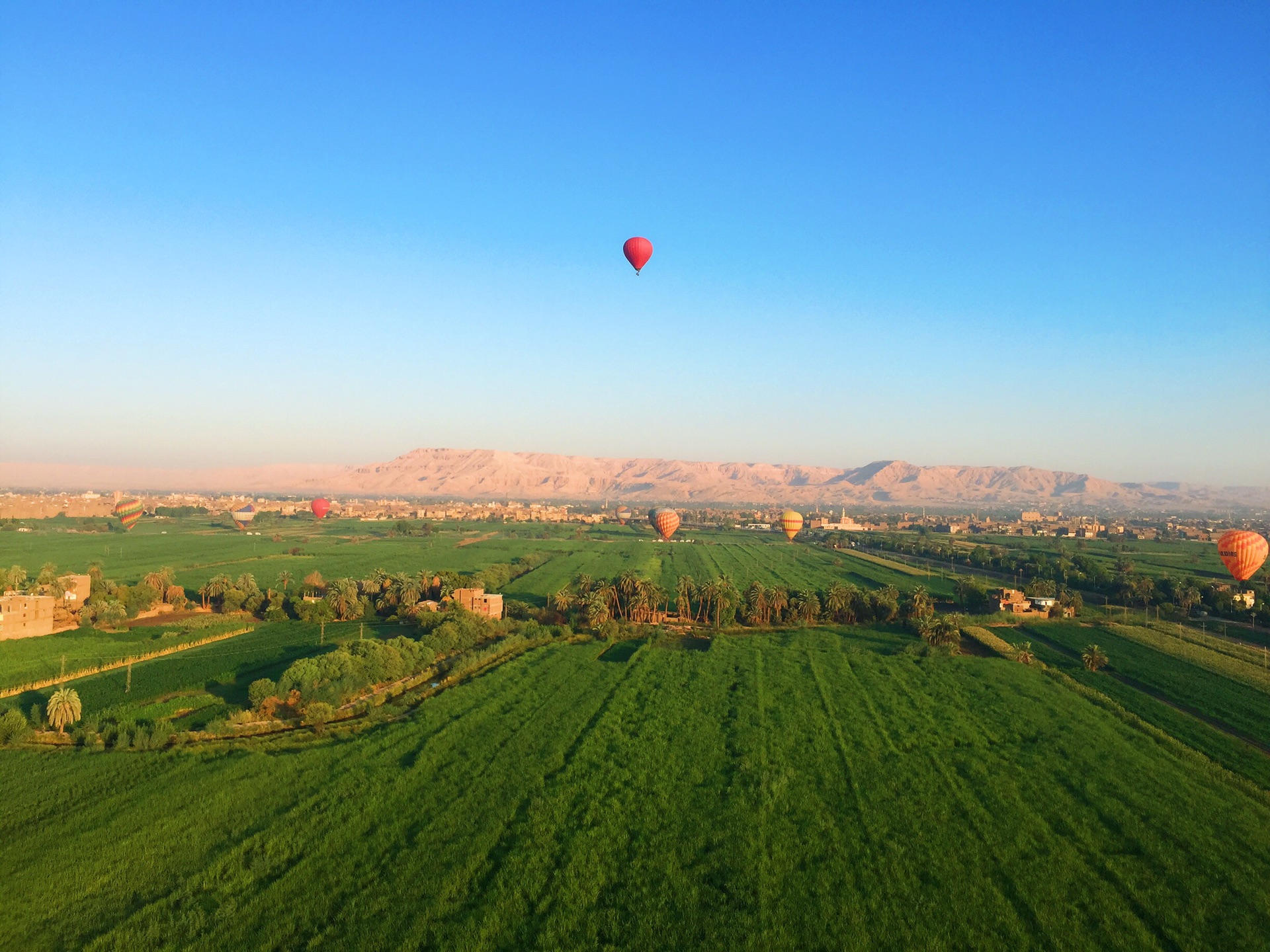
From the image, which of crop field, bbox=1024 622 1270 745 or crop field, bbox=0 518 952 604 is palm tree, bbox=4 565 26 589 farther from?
crop field, bbox=1024 622 1270 745

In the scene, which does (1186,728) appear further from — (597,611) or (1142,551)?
(1142,551)

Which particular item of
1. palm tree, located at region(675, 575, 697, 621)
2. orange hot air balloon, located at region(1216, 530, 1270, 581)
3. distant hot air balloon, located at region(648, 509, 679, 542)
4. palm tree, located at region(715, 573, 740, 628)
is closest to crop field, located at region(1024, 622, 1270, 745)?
orange hot air balloon, located at region(1216, 530, 1270, 581)

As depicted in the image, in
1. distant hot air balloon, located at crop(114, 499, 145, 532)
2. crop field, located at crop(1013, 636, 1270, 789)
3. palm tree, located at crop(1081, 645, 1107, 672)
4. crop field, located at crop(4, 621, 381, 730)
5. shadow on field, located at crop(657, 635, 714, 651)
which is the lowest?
shadow on field, located at crop(657, 635, 714, 651)

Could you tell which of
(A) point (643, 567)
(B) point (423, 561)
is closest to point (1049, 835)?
(A) point (643, 567)

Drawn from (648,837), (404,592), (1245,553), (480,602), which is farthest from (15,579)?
(1245,553)

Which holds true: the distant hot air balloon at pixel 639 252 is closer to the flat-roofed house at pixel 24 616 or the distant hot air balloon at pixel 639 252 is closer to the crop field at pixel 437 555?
the crop field at pixel 437 555

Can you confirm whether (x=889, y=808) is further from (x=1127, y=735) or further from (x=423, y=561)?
(x=423, y=561)

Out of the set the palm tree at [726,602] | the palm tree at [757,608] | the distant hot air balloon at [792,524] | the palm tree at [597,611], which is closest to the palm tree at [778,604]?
the palm tree at [757,608]
